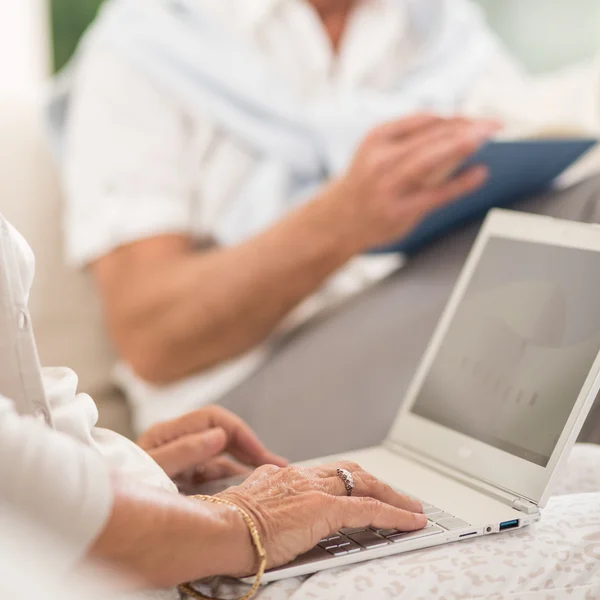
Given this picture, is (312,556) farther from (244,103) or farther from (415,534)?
(244,103)

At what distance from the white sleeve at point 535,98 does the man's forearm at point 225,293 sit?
0.37 meters

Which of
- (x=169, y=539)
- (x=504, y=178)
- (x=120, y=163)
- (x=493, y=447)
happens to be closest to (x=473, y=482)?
(x=493, y=447)

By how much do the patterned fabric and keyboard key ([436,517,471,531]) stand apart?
0.05ft

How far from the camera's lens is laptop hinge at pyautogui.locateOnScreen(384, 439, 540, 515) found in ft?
1.96

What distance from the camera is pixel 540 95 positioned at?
4.66 feet

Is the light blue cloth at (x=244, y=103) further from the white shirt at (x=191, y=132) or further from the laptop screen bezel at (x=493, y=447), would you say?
the laptop screen bezel at (x=493, y=447)

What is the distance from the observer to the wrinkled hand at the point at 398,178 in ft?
3.56

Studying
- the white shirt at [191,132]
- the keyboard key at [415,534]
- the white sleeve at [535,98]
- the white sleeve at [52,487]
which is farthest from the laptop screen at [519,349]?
the white sleeve at [535,98]

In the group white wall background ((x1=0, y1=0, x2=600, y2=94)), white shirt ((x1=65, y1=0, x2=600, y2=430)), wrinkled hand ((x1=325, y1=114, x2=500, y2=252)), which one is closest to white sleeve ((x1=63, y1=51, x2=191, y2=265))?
white shirt ((x1=65, y1=0, x2=600, y2=430))

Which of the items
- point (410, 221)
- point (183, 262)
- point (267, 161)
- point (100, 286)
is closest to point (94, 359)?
point (100, 286)

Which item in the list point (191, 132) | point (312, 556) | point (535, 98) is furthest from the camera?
point (535, 98)

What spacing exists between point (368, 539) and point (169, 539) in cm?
14

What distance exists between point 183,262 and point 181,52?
0.32 metres

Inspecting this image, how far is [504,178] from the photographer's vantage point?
3.36ft
